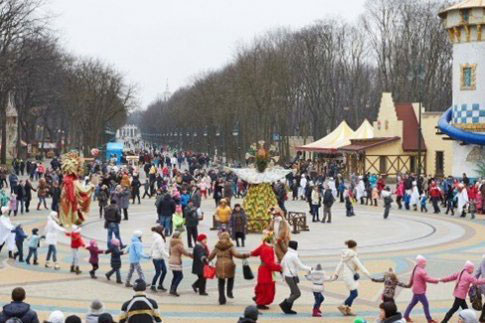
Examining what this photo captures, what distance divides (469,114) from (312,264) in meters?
23.4

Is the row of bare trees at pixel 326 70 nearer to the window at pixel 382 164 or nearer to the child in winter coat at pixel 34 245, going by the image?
the window at pixel 382 164

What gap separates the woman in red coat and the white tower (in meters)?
28.1

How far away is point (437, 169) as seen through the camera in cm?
5194

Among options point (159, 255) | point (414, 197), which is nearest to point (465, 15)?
point (414, 197)

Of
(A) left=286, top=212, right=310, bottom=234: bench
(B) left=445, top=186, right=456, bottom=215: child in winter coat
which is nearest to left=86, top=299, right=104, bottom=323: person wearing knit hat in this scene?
(A) left=286, top=212, right=310, bottom=234: bench

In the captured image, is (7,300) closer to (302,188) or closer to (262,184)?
(262,184)

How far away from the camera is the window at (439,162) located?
169 feet

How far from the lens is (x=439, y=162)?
51844 mm

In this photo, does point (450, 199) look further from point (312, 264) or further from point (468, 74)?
point (312, 264)

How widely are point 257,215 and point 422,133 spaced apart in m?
30.6

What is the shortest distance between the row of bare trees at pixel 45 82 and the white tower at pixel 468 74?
1110 inches

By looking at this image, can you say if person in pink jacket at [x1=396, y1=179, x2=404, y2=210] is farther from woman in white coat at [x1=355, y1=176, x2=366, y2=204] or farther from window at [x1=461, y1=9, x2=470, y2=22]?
window at [x1=461, y1=9, x2=470, y2=22]

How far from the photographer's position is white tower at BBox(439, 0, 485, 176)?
39.8 metres

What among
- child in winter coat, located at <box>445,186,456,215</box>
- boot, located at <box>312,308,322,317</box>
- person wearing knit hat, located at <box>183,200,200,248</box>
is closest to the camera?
boot, located at <box>312,308,322,317</box>
